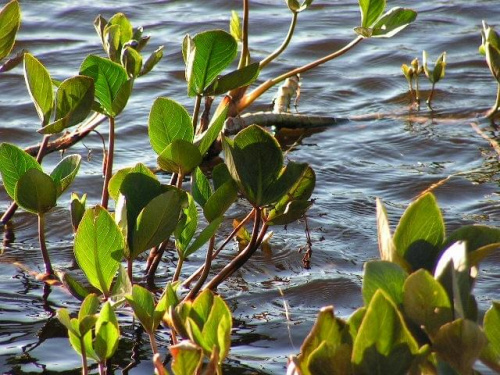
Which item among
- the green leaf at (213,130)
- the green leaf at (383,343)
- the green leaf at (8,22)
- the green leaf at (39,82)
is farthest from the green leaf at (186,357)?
the green leaf at (8,22)

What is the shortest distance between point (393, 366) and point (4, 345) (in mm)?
1023

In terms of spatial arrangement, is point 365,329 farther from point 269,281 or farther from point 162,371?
point 269,281

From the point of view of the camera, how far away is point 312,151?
3320 mm

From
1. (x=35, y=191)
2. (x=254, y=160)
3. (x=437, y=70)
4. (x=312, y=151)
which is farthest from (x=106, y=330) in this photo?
(x=437, y=70)

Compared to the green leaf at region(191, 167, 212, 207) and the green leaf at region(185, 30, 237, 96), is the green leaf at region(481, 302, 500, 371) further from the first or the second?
the green leaf at region(185, 30, 237, 96)

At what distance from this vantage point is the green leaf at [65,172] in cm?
196

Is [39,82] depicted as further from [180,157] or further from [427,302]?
[427,302]

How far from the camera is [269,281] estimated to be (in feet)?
7.51

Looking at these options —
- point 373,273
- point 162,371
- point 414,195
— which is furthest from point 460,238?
point 414,195

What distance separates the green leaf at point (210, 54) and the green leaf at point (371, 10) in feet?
2.23

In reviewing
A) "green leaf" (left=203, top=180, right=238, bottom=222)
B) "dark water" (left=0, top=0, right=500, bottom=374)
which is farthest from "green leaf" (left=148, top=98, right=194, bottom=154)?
"dark water" (left=0, top=0, right=500, bottom=374)

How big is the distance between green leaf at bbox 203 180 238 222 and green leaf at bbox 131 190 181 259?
0.33 feet

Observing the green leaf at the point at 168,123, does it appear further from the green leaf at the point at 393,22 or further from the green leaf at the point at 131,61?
the green leaf at the point at 393,22

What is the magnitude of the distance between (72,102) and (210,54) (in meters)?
0.30
